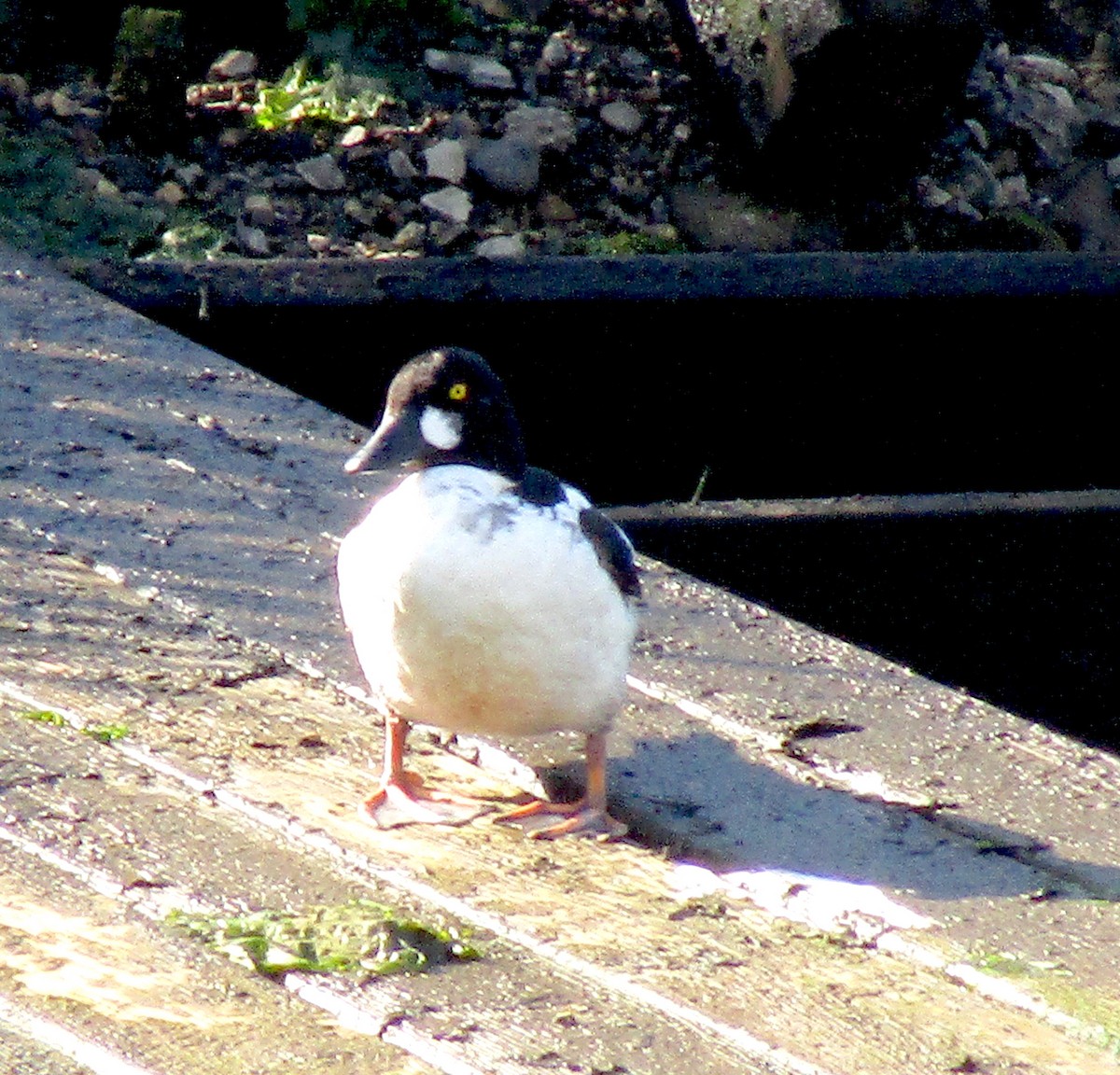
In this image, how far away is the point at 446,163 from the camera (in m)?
6.27

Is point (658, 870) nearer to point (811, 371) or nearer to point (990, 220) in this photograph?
point (811, 371)

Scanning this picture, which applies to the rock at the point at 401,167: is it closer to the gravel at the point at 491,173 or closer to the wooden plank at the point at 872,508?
the gravel at the point at 491,173

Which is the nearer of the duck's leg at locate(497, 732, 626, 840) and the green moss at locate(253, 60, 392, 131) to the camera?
the duck's leg at locate(497, 732, 626, 840)

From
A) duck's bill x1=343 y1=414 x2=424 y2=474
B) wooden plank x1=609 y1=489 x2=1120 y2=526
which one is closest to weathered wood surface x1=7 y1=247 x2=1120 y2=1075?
duck's bill x1=343 y1=414 x2=424 y2=474

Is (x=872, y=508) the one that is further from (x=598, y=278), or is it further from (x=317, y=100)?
(x=317, y=100)

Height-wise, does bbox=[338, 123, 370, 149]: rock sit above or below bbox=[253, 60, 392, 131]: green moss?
below

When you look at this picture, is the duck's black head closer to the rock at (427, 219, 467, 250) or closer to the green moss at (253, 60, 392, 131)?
the rock at (427, 219, 467, 250)

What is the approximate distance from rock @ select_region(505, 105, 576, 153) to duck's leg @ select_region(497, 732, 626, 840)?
12.2 ft

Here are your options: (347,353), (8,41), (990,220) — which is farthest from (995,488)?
(8,41)

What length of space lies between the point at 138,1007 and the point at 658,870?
3.01 ft

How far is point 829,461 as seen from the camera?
19.7 feet

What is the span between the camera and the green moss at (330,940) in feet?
7.59

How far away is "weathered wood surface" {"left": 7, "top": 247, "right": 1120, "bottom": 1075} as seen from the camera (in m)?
2.28

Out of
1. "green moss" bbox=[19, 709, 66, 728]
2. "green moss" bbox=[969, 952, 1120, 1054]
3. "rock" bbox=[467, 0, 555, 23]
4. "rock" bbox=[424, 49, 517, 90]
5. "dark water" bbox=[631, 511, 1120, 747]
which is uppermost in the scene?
"rock" bbox=[467, 0, 555, 23]
